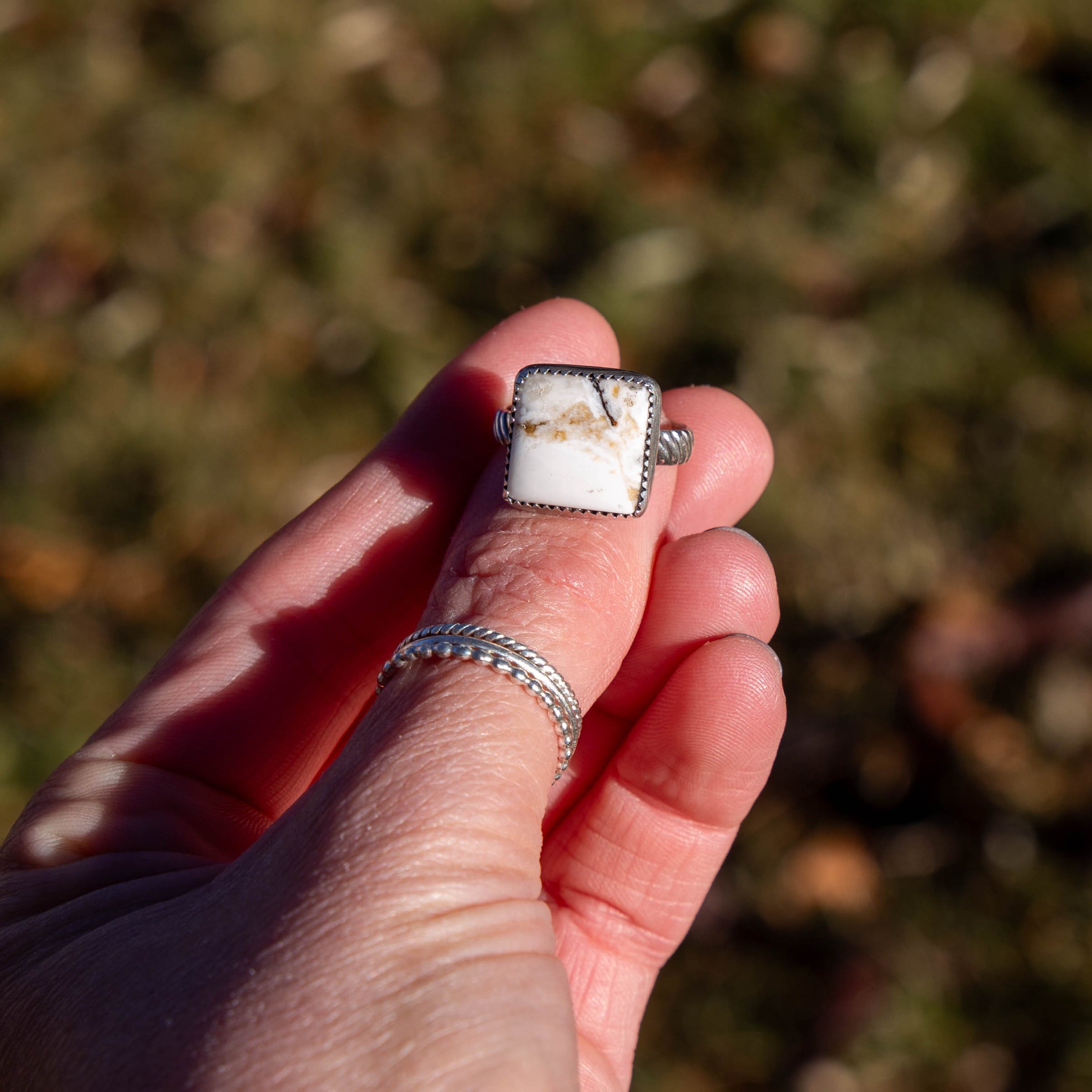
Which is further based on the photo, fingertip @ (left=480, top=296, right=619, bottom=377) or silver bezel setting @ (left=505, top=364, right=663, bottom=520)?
fingertip @ (left=480, top=296, right=619, bottom=377)

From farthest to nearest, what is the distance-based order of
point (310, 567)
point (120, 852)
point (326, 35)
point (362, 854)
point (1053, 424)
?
point (326, 35) < point (1053, 424) < point (310, 567) < point (120, 852) < point (362, 854)

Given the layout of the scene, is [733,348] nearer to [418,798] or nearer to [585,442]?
[585,442]

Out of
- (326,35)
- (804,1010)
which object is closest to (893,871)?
(804,1010)

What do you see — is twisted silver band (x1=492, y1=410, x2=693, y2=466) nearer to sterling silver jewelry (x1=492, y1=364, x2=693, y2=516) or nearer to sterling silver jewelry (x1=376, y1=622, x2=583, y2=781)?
sterling silver jewelry (x1=492, y1=364, x2=693, y2=516)

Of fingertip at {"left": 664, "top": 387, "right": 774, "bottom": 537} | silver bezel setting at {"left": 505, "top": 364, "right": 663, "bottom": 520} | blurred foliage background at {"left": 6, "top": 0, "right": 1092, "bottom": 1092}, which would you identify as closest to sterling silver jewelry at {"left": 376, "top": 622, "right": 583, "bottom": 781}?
silver bezel setting at {"left": 505, "top": 364, "right": 663, "bottom": 520}

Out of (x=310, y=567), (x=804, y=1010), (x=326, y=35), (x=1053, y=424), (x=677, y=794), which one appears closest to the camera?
(x=677, y=794)

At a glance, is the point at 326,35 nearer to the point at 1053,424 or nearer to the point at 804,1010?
the point at 1053,424

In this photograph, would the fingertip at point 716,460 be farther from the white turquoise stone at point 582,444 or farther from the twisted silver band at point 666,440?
the white turquoise stone at point 582,444
